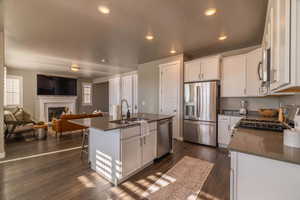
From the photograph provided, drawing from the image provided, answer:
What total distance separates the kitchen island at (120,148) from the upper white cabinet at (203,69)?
81.9 inches

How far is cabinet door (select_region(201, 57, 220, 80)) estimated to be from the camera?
11.8 ft

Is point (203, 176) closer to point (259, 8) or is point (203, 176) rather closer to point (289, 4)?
point (289, 4)

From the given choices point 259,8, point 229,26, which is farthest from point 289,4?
point 229,26

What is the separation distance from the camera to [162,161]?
288cm

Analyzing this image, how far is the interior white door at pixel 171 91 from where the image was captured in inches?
171

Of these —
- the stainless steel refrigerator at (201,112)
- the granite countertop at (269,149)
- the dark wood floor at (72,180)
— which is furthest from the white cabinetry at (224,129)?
the granite countertop at (269,149)

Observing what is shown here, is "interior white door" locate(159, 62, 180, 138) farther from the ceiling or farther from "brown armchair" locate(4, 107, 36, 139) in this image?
"brown armchair" locate(4, 107, 36, 139)

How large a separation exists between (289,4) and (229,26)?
206 cm

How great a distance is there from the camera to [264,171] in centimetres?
104

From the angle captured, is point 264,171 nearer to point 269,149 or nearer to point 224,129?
point 269,149

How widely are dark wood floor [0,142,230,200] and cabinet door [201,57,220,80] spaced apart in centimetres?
203

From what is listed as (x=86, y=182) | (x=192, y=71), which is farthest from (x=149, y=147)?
(x=192, y=71)

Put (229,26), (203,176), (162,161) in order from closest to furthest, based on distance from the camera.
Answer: (203,176)
(229,26)
(162,161)

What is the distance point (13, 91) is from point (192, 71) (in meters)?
7.90
